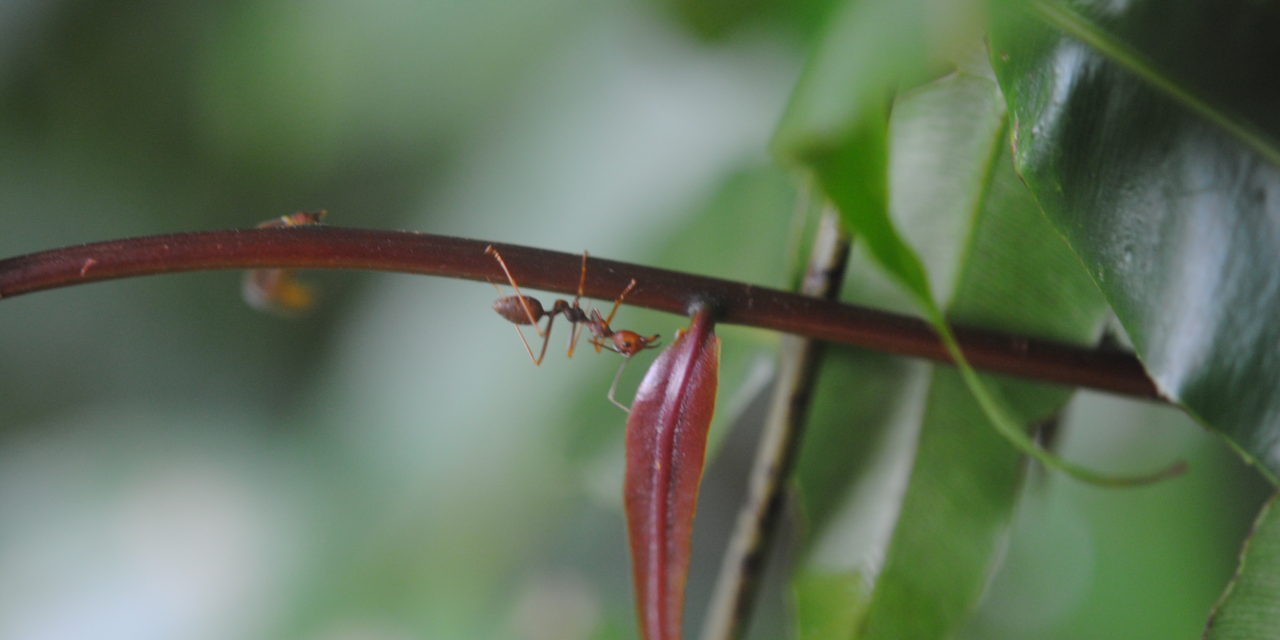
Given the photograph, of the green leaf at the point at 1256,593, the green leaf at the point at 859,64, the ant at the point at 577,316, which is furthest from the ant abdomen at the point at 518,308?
the green leaf at the point at 1256,593

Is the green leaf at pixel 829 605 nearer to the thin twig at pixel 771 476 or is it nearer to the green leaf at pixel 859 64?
the thin twig at pixel 771 476

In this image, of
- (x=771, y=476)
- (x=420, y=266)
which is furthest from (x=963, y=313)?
(x=420, y=266)

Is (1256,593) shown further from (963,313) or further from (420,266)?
(420,266)

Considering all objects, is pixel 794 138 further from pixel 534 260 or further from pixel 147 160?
pixel 147 160

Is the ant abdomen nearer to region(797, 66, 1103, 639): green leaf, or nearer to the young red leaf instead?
the young red leaf

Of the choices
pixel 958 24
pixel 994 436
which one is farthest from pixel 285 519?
pixel 958 24

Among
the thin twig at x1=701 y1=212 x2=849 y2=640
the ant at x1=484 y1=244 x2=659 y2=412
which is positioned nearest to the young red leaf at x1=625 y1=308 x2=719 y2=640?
the ant at x1=484 y1=244 x2=659 y2=412
